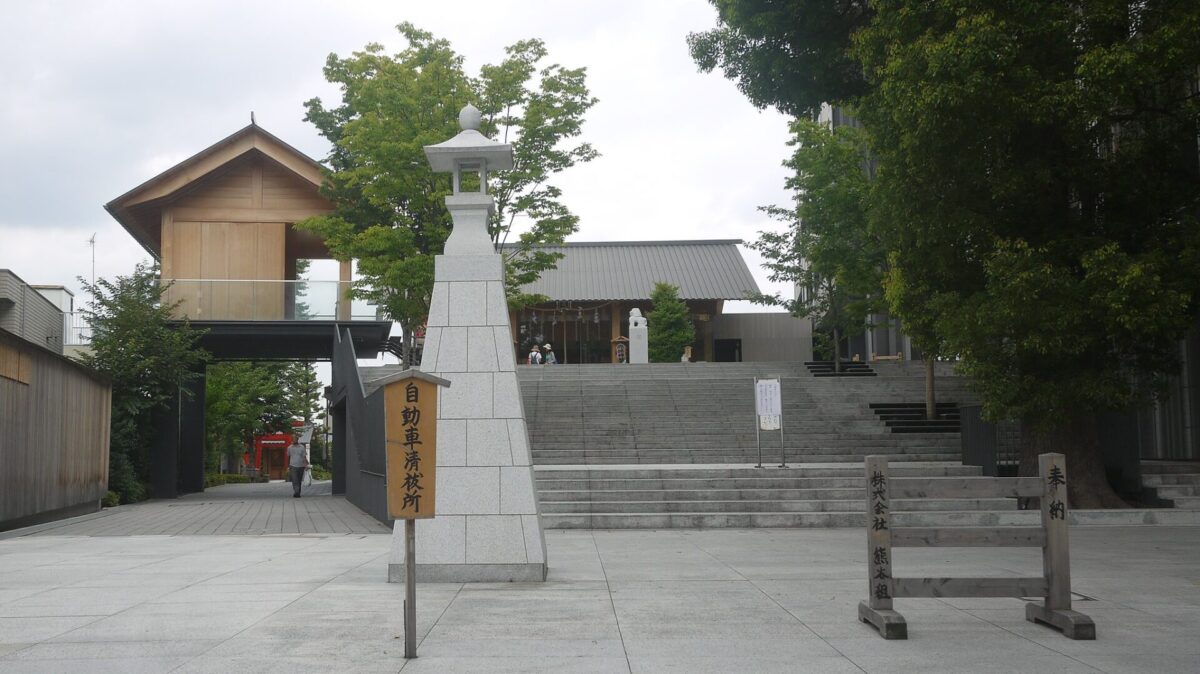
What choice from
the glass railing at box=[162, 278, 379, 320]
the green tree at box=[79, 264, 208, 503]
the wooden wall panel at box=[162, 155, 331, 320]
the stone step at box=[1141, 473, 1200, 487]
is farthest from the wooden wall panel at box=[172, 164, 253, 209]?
the stone step at box=[1141, 473, 1200, 487]

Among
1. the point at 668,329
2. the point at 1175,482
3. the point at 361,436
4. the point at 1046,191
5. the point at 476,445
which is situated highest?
the point at 668,329

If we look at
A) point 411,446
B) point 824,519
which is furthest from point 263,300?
point 411,446

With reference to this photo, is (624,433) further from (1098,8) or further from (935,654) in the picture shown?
(935,654)

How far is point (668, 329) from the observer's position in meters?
41.7

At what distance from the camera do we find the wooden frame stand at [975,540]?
6527mm

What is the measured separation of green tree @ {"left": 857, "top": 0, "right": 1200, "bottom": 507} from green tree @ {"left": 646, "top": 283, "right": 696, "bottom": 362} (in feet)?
84.3

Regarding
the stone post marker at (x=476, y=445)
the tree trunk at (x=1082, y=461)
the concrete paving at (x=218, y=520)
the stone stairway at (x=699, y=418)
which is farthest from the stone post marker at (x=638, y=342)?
the stone post marker at (x=476, y=445)

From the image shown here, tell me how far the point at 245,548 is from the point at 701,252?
39.0 metres

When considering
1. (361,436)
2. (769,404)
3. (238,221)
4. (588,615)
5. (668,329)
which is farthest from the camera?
(668,329)

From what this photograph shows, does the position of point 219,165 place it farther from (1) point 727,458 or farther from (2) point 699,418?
(1) point 727,458

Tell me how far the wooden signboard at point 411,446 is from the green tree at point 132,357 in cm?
1886

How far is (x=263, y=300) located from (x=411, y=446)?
2070 cm

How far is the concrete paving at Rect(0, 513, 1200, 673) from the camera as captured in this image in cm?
572

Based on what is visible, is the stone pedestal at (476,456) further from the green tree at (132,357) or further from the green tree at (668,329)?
the green tree at (668,329)
